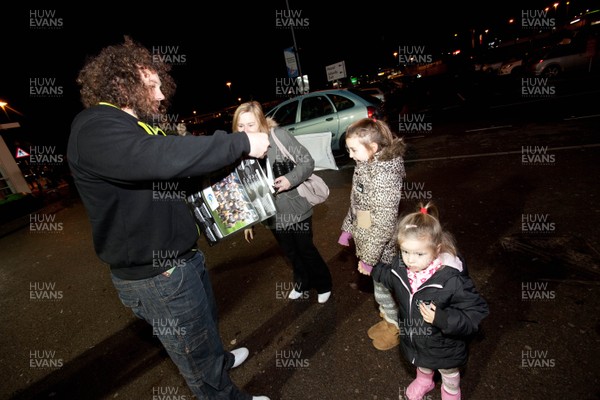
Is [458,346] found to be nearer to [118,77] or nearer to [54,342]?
[118,77]

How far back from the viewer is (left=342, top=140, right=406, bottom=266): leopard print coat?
2105 millimetres

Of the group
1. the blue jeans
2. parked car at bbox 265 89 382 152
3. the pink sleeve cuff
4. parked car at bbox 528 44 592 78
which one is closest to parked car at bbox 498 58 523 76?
parked car at bbox 528 44 592 78

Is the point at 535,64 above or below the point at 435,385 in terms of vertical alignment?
above

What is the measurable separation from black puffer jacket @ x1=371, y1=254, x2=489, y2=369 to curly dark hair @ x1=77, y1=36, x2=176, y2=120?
1.79 meters

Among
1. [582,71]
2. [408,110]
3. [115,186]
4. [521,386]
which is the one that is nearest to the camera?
[115,186]

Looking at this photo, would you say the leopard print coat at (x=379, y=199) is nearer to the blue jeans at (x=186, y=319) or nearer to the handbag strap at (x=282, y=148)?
the handbag strap at (x=282, y=148)

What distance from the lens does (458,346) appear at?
1.81m

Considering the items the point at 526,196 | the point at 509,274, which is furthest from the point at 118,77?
the point at 526,196

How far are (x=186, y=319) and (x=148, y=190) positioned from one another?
0.73 m

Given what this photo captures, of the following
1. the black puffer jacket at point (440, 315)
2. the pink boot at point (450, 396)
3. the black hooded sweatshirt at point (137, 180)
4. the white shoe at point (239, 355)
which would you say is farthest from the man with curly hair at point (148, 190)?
the pink boot at point (450, 396)

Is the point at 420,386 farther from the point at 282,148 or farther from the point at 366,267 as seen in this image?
the point at 282,148

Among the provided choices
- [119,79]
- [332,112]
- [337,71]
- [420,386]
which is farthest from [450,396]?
[337,71]

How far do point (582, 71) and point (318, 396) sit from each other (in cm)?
1793

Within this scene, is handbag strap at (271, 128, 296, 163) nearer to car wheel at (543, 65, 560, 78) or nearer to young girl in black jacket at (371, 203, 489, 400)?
young girl in black jacket at (371, 203, 489, 400)
